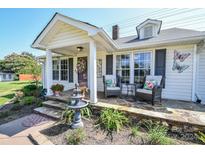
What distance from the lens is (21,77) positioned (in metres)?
35.3

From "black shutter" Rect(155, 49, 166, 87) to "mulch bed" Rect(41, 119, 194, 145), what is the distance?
3640mm

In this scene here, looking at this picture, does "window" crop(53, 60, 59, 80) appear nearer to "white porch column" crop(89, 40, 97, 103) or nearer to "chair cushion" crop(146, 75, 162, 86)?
"white porch column" crop(89, 40, 97, 103)

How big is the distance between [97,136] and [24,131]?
2.17 m

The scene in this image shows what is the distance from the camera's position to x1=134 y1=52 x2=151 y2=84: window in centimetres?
662

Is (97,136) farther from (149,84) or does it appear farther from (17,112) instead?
(17,112)

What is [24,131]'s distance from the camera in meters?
3.88

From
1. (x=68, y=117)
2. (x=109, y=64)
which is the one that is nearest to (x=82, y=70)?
(x=109, y=64)

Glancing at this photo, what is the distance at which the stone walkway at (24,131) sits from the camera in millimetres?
3293

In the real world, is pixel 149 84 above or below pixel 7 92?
above

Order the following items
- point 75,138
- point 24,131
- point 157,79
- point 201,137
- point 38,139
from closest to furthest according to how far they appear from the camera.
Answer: point 201,137, point 75,138, point 38,139, point 24,131, point 157,79

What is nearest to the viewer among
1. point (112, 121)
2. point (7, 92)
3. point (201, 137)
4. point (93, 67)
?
point (201, 137)
